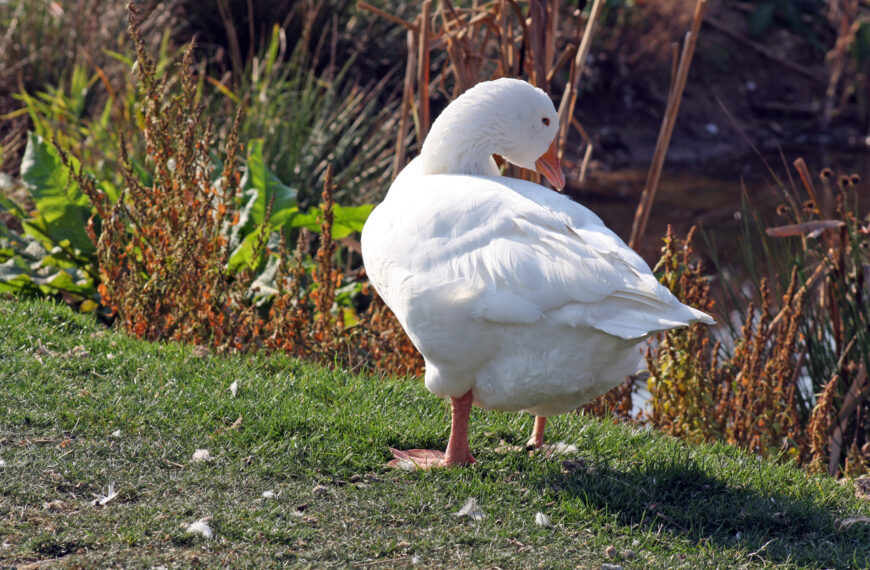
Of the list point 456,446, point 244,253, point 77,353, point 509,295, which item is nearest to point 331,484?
point 456,446

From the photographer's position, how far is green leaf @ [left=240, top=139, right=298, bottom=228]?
18.4ft

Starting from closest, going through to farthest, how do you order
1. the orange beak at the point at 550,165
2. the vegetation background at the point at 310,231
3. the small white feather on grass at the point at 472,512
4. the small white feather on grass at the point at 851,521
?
the small white feather on grass at the point at 472,512
the small white feather on grass at the point at 851,521
the orange beak at the point at 550,165
the vegetation background at the point at 310,231

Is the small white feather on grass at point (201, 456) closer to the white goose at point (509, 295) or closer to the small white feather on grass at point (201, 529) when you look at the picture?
the small white feather on grass at point (201, 529)

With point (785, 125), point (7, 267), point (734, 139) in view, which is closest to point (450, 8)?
point (7, 267)

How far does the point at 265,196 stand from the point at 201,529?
294 centimetres

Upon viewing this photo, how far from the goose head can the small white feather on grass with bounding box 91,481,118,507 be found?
5.97 ft

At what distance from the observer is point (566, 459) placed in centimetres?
374

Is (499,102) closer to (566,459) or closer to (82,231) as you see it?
(566,459)

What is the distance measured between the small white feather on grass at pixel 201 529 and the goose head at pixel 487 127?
1.79 m

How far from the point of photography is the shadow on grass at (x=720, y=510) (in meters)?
3.18

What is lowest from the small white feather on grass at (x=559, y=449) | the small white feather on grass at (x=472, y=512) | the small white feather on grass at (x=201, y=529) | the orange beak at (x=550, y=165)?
the small white feather on grass at (x=201, y=529)

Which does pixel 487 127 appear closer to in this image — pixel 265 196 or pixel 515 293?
pixel 515 293

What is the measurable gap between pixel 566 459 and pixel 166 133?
2.57 metres

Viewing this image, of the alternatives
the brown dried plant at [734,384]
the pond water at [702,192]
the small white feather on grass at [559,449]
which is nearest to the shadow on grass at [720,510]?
the small white feather on grass at [559,449]
